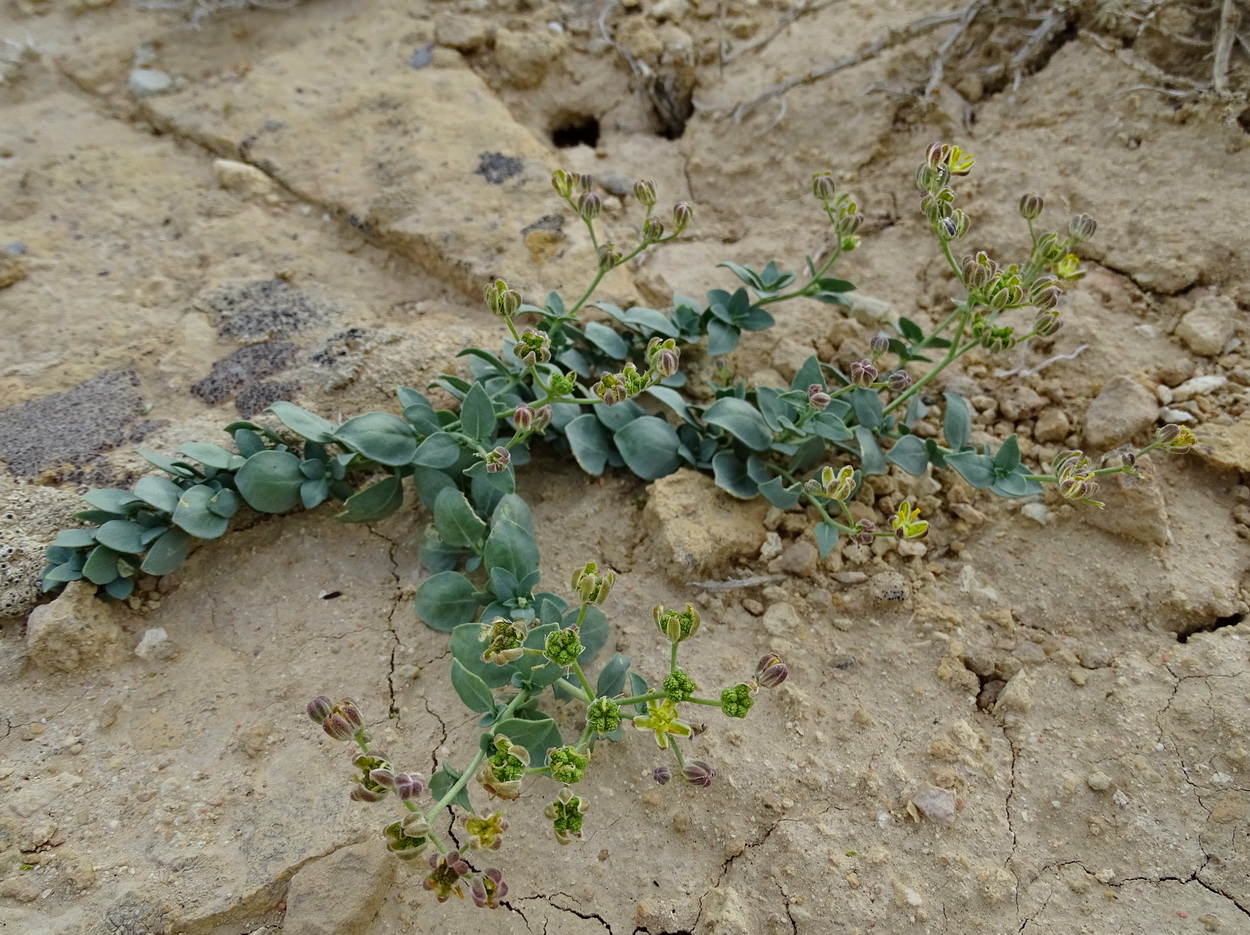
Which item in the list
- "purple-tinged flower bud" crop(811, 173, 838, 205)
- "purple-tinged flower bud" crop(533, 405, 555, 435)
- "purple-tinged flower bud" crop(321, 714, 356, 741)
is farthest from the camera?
"purple-tinged flower bud" crop(811, 173, 838, 205)

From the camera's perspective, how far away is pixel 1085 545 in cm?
251

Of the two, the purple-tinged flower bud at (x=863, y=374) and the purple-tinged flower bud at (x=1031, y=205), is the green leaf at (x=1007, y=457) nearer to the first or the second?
the purple-tinged flower bud at (x=863, y=374)

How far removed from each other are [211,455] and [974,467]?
7.24ft

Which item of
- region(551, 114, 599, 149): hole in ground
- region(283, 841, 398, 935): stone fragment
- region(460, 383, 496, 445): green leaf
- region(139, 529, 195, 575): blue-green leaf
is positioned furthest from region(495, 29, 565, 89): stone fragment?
region(283, 841, 398, 935): stone fragment

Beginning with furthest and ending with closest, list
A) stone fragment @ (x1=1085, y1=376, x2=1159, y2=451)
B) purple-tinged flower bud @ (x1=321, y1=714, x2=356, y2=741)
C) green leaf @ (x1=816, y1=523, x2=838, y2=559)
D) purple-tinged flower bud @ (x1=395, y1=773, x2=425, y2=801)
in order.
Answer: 1. stone fragment @ (x1=1085, y1=376, x2=1159, y2=451)
2. green leaf @ (x1=816, y1=523, x2=838, y2=559)
3. purple-tinged flower bud @ (x1=321, y1=714, x2=356, y2=741)
4. purple-tinged flower bud @ (x1=395, y1=773, x2=425, y2=801)

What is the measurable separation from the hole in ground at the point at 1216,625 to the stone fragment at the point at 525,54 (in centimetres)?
334

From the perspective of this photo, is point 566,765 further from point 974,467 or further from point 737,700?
point 974,467

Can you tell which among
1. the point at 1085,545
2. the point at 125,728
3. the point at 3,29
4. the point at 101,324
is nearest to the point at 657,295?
the point at 1085,545

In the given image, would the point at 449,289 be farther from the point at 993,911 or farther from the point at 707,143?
the point at 993,911

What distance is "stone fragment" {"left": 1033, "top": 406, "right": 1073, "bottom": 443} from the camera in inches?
108

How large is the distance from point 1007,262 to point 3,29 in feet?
15.6

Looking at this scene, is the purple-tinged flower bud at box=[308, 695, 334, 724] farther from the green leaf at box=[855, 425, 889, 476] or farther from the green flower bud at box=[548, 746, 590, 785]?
the green leaf at box=[855, 425, 889, 476]

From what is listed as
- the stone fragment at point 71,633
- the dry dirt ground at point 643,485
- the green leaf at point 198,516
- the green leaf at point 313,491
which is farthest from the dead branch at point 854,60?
the stone fragment at point 71,633

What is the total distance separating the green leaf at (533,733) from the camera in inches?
79.0
